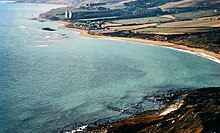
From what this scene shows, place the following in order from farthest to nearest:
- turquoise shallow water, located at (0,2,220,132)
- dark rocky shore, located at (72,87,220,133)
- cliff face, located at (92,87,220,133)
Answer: turquoise shallow water, located at (0,2,220,132) → dark rocky shore, located at (72,87,220,133) → cliff face, located at (92,87,220,133)

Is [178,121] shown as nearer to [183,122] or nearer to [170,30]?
[183,122]

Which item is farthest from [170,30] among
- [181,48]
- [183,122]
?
[183,122]

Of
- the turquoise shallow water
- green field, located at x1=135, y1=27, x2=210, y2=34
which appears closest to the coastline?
the turquoise shallow water

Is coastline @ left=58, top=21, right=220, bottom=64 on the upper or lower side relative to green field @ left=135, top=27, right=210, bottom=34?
lower

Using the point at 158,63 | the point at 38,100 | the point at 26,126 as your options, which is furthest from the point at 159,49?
the point at 26,126

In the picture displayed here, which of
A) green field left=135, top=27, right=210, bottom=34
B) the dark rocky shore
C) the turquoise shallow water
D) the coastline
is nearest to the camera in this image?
the dark rocky shore

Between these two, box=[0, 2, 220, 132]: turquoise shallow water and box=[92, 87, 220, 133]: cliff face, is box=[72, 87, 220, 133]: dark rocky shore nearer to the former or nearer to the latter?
box=[92, 87, 220, 133]: cliff face

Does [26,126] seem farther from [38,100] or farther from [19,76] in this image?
[19,76]

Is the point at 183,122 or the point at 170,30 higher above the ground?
the point at 170,30

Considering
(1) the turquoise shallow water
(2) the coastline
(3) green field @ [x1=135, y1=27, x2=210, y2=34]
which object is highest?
(3) green field @ [x1=135, y1=27, x2=210, y2=34]

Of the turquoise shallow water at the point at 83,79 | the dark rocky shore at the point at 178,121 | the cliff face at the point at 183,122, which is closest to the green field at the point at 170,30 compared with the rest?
the turquoise shallow water at the point at 83,79
